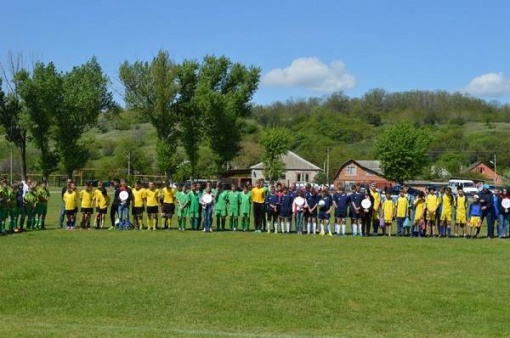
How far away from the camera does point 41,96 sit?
63.2 m

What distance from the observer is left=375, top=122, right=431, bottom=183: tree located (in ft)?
299

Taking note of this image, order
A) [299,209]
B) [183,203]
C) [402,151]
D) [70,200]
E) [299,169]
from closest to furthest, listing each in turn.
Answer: [299,209]
[70,200]
[183,203]
[402,151]
[299,169]

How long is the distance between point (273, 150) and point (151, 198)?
2309 inches

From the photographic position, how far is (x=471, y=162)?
5187 inches

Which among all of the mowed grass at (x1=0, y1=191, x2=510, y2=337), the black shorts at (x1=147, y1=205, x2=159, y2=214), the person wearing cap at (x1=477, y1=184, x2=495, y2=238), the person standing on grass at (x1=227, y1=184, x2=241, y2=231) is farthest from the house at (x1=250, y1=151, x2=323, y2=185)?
the mowed grass at (x1=0, y1=191, x2=510, y2=337)

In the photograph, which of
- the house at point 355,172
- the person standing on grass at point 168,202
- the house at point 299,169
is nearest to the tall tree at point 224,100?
the person standing on grass at point 168,202

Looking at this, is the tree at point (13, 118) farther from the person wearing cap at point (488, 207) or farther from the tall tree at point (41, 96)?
the person wearing cap at point (488, 207)

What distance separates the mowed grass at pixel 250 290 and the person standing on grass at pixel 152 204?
19.4 ft

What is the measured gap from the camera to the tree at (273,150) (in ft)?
277

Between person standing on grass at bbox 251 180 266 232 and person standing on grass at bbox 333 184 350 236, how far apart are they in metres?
2.88

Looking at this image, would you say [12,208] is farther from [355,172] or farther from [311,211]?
[355,172]

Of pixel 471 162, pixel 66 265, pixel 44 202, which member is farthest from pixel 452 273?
pixel 471 162

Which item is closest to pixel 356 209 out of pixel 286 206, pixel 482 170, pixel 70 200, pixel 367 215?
pixel 367 215

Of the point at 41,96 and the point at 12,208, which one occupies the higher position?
Answer: the point at 41,96
